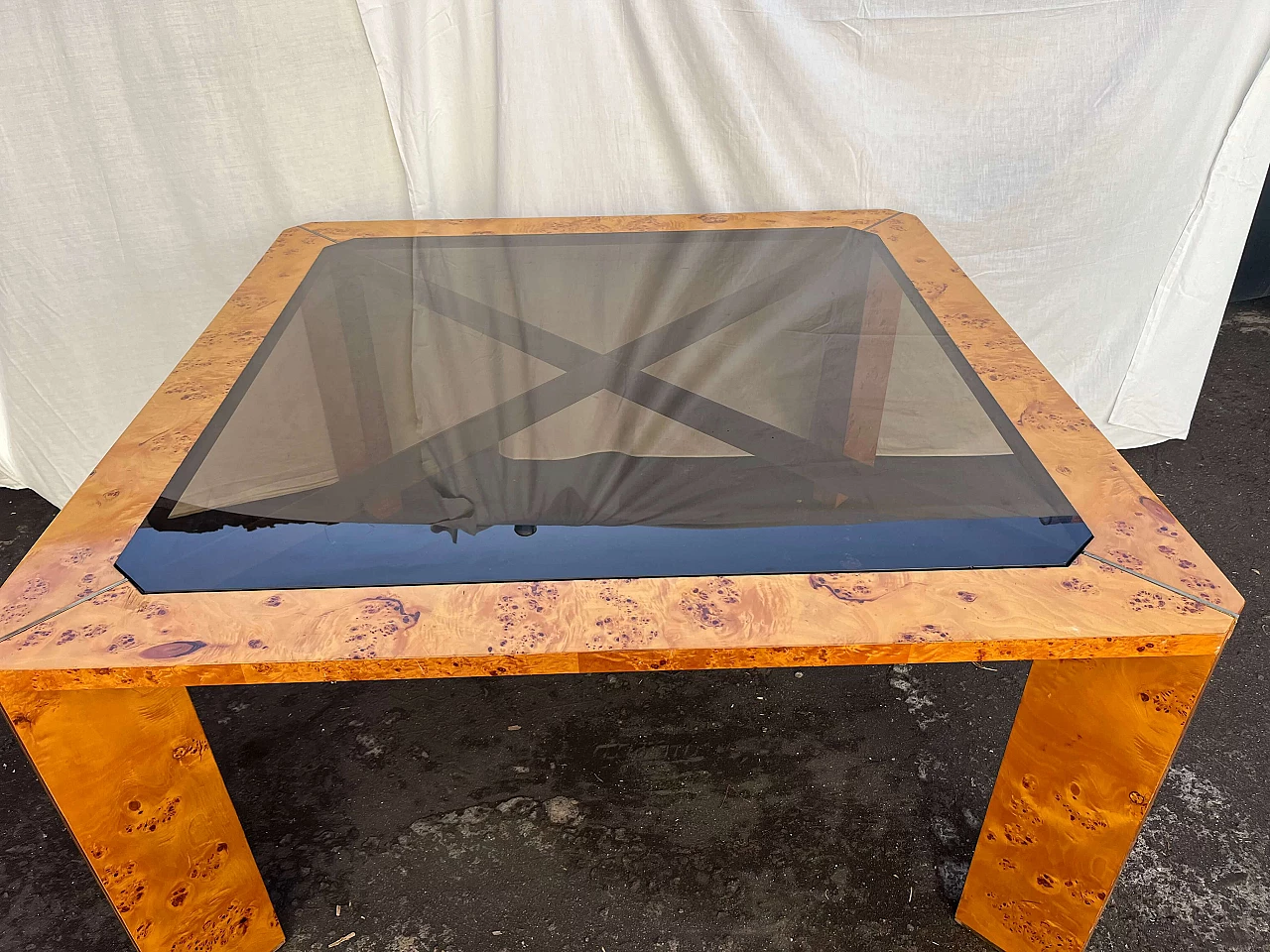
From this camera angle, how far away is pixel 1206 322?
1.85 m

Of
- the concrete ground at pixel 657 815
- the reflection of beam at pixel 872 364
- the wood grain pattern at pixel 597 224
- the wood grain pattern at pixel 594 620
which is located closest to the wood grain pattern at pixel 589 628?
the wood grain pattern at pixel 594 620

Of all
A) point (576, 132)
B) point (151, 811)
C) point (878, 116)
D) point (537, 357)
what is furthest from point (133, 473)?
point (878, 116)

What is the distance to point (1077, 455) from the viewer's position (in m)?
0.92

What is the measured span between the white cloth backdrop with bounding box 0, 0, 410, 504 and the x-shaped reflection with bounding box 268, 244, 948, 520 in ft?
1.29

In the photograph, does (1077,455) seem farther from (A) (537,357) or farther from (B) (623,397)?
(A) (537,357)

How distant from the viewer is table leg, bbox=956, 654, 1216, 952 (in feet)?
2.79

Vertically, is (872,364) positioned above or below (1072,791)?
above

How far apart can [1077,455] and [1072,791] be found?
1.15 feet

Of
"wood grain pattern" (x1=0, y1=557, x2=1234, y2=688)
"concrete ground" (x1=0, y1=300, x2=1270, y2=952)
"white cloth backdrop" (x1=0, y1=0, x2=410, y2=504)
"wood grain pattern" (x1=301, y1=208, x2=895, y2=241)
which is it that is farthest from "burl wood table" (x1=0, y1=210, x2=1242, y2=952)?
"white cloth backdrop" (x1=0, y1=0, x2=410, y2=504)

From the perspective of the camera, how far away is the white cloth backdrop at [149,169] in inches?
59.0

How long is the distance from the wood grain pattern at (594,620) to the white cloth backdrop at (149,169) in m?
0.97

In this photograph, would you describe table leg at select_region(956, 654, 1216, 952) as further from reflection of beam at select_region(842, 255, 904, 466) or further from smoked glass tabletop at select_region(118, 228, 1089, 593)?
reflection of beam at select_region(842, 255, 904, 466)

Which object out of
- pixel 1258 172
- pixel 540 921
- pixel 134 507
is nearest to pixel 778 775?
pixel 540 921

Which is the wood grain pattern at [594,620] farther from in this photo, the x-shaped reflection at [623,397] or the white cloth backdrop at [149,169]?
the white cloth backdrop at [149,169]
